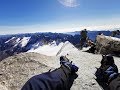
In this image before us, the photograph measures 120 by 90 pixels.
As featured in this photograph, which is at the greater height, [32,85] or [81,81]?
[32,85]

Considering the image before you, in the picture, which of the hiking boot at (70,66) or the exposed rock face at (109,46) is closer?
the hiking boot at (70,66)

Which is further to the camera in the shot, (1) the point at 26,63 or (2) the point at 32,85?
(1) the point at 26,63

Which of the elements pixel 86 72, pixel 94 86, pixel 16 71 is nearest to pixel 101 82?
pixel 94 86

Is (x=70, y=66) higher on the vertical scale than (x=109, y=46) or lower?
higher

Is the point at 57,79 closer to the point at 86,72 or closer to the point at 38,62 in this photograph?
the point at 86,72

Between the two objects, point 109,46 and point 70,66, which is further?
point 109,46

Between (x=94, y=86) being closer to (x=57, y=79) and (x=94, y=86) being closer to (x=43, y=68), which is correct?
(x=57, y=79)

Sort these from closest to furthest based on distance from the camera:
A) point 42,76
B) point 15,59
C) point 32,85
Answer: point 32,85, point 42,76, point 15,59

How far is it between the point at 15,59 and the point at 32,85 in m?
7.82

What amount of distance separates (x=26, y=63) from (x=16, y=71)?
143cm

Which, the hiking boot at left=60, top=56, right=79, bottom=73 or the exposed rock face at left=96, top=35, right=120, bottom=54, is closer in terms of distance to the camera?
the hiking boot at left=60, top=56, right=79, bottom=73

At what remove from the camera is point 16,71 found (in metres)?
10.1

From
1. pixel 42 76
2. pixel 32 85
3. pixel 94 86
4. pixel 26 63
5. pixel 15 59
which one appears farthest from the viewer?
pixel 15 59

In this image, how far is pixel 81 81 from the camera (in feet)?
28.0
